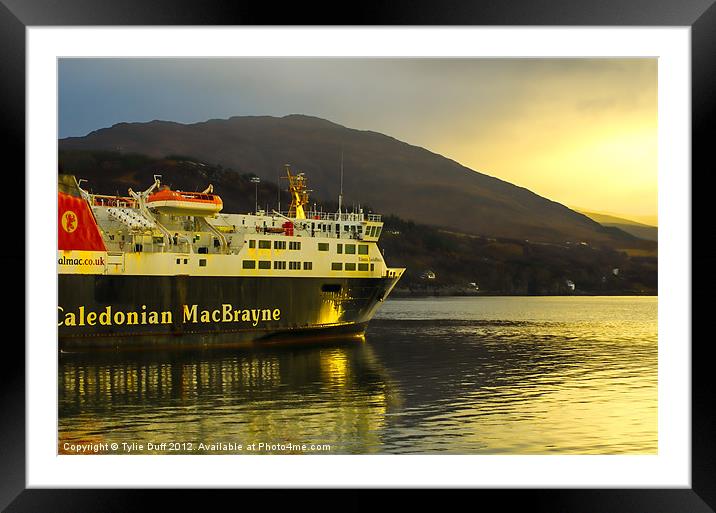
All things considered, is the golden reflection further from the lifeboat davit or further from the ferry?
the lifeboat davit

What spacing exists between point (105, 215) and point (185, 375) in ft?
21.4

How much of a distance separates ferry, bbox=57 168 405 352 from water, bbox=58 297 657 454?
2.58 ft

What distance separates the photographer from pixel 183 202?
1894cm

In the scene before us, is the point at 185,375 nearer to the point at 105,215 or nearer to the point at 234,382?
the point at 234,382

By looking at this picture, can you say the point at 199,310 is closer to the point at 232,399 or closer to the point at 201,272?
the point at 201,272

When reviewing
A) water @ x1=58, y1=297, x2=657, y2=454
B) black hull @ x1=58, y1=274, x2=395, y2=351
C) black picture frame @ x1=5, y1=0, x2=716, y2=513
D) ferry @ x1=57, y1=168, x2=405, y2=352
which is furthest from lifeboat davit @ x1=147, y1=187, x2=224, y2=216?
black picture frame @ x1=5, y1=0, x2=716, y2=513
